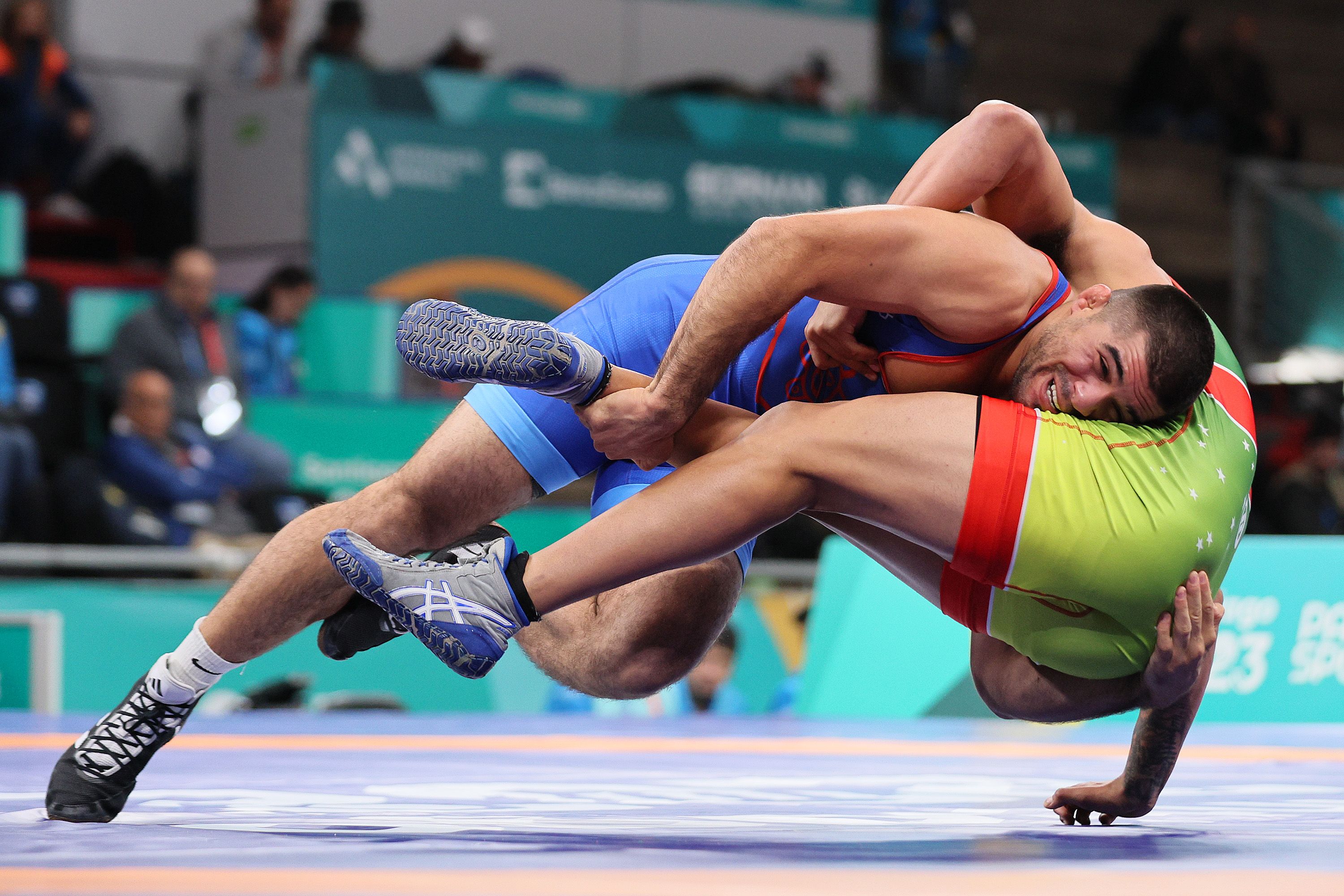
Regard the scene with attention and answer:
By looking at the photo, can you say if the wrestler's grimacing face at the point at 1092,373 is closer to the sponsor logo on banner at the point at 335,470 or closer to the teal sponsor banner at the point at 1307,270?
the sponsor logo on banner at the point at 335,470

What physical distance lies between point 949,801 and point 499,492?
37.3 inches

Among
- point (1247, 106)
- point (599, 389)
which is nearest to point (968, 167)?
point (599, 389)

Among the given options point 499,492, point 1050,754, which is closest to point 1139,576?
point 499,492

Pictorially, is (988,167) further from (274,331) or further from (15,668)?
(274,331)

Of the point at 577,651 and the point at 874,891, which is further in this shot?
the point at 577,651

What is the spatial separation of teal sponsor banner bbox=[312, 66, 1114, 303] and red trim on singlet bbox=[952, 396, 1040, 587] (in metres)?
6.25

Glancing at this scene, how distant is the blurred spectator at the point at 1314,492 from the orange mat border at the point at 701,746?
452 centimetres

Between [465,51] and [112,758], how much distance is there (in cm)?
719

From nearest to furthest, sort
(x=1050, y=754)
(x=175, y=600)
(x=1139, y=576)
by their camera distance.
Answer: (x=1139, y=576)
(x=1050, y=754)
(x=175, y=600)

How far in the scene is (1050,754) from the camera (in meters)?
4.09

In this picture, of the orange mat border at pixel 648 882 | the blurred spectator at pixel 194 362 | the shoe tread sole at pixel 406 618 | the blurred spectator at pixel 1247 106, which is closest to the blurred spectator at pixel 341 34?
the blurred spectator at pixel 194 362

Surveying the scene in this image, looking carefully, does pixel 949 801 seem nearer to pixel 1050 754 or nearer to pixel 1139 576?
pixel 1139 576

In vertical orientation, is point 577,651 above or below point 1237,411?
below

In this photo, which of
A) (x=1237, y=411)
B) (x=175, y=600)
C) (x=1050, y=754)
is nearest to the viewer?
(x=1237, y=411)
